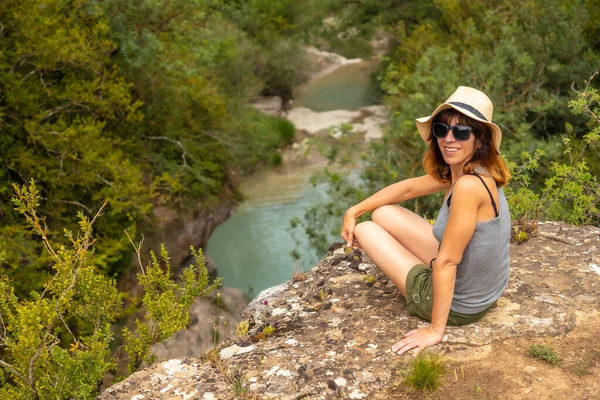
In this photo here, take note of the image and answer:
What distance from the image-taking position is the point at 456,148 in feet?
10.1

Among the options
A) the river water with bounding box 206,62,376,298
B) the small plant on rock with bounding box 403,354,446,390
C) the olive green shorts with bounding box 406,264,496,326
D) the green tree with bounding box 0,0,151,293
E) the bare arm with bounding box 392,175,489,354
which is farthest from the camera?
the river water with bounding box 206,62,376,298

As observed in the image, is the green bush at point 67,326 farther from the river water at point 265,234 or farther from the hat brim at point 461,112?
the river water at point 265,234

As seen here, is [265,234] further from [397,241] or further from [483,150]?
[483,150]

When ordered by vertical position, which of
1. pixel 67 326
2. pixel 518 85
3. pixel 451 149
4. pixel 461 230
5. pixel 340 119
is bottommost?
pixel 340 119

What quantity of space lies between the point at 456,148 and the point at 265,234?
45.2ft

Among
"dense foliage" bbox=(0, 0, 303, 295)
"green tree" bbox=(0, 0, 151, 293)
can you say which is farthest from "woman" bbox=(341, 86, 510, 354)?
"green tree" bbox=(0, 0, 151, 293)

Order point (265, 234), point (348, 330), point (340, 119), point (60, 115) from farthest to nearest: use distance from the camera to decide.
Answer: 1. point (340, 119)
2. point (265, 234)
3. point (60, 115)
4. point (348, 330)

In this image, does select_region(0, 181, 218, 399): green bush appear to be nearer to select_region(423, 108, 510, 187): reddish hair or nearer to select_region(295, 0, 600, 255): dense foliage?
select_region(423, 108, 510, 187): reddish hair

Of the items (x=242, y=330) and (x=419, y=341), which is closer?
(x=419, y=341)

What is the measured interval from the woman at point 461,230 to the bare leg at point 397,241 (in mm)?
10

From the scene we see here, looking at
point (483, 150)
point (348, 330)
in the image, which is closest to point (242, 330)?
point (348, 330)

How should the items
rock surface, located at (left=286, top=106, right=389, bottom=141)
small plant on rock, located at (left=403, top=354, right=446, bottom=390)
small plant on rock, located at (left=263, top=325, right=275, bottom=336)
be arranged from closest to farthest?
small plant on rock, located at (left=403, top=354, right=446, bottom=390), small plant on rock, located at (left=263, top=325, right=275, bottom=336), rock surface, located at (left=286, top=106, right=389, bottom=141)

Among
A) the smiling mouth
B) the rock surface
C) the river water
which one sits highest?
the smiling mouth

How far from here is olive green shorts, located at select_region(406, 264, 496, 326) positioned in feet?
10.4
